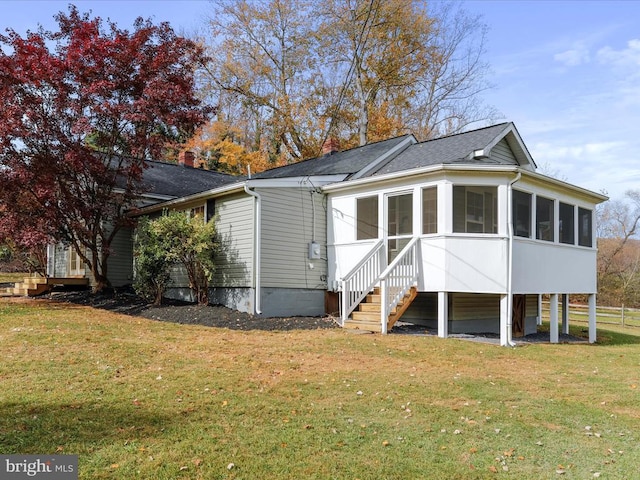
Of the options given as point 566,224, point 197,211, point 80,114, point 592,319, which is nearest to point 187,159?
point 197,211

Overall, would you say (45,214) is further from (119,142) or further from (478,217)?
(478,217)

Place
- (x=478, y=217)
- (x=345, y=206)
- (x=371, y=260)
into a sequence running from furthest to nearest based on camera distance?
(x=345, y=206)
(x=371, y=260)
(x=478, y=217)

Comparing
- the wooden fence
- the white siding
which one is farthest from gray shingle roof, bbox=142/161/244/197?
the wooden fence

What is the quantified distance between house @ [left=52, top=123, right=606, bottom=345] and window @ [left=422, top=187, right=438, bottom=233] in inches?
1.2

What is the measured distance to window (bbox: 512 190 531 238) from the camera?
35.8ft

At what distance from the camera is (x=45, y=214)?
13.3 metres

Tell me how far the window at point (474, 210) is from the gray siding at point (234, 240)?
472 centimetres

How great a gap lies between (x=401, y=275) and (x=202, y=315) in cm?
460

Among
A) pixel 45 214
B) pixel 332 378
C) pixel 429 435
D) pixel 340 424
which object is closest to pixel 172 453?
pixel 340 424

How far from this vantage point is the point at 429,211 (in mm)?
11438

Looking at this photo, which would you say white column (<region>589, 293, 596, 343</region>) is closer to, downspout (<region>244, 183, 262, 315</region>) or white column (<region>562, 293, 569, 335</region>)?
white column (<region>562, 293, 569, 335</region>)

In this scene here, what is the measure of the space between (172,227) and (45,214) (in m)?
3.68

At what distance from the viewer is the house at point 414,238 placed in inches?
421

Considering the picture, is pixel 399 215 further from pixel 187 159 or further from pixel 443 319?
pixel 187 159
